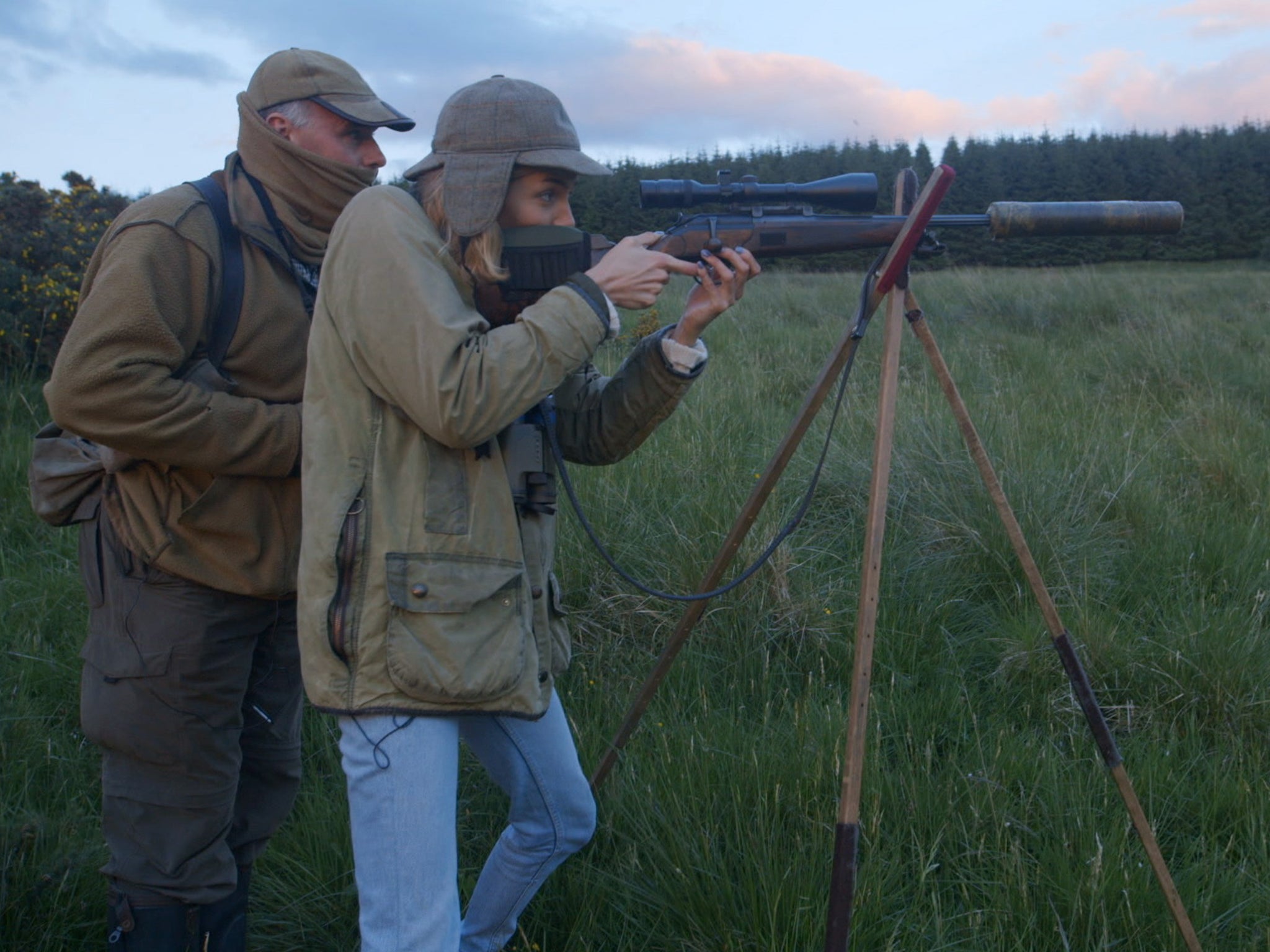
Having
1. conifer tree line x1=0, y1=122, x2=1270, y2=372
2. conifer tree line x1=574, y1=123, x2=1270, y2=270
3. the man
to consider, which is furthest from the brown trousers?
conifer tree line x1=574, y1=123, x2=1270, y2=270

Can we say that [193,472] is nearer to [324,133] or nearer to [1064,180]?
[324,133]

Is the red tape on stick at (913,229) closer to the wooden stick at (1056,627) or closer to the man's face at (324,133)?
the wooden stick at (1056,627)

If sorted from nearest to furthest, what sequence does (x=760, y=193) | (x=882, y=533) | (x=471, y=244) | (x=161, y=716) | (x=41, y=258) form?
(x=471, y=244), (x=882, y=533), (x=161, y=716), (x=760, y=193), (x=41, y=258)

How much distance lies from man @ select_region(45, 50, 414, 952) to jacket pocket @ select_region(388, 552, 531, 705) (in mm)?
683

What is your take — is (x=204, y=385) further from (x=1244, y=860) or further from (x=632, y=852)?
(x=1244, y=860)

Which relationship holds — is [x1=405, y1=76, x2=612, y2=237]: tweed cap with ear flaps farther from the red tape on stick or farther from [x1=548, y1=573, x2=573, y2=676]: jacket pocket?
[x1=548, y1=573, x2=573, y2=676]: jacket pocket

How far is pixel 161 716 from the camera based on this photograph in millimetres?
2275

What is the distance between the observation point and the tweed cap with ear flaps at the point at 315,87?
2.44m

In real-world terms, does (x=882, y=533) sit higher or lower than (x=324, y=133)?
lower

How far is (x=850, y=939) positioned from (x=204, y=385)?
6.51ft

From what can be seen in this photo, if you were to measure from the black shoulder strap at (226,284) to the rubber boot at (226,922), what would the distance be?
1313mm

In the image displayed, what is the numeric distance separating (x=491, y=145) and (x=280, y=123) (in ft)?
2.80

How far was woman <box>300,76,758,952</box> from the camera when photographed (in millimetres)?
1724

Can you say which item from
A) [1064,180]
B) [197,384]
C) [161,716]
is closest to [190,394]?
[197,384]
